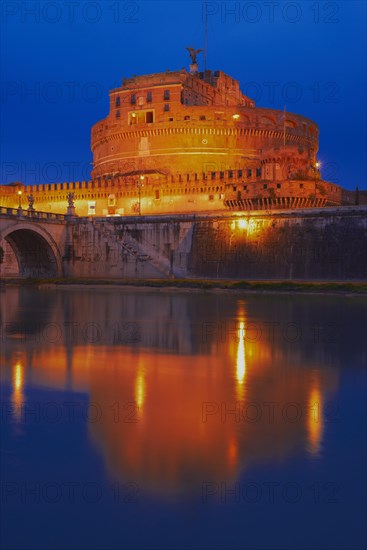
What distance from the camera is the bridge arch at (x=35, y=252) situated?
44.0 m

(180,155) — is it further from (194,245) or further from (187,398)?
(187,398)

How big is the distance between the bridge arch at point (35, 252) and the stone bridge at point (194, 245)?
0.25 feet

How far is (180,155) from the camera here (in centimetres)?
5644

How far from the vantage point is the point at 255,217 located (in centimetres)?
3959

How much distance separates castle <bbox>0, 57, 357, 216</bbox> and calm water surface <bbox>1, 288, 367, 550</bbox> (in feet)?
113

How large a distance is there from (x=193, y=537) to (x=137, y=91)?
5916cm

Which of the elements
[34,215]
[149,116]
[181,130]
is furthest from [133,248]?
[149,116]

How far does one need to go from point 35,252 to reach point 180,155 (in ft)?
59.6

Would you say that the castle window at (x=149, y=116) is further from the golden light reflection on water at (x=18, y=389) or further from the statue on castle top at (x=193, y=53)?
the golden light reflection on water at (x=18, y=389)

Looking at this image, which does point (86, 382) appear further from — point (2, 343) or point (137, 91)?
point (137, 91)

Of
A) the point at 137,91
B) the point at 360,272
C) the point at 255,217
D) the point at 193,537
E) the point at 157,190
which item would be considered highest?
the point at 137,91

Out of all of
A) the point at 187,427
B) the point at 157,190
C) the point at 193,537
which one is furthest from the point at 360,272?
the point at 193,537

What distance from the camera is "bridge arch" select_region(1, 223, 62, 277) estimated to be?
144 ft

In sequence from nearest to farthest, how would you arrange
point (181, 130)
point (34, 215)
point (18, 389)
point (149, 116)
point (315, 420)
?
point (315, 420) < point (18, 389) < point (34, 215) < point (181, 130) < point (149, 116)
